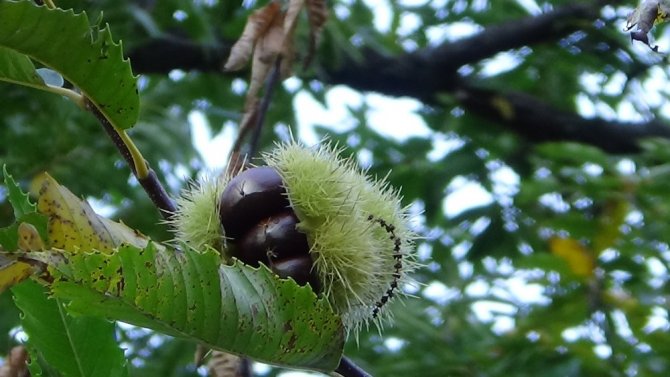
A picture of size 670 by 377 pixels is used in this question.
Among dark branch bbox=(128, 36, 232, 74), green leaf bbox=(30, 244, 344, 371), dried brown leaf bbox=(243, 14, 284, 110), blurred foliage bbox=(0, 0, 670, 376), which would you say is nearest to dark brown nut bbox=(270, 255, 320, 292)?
green leaf bbox=(30, 244, 344, 371)

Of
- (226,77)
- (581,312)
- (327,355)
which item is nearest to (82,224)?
(327,355)

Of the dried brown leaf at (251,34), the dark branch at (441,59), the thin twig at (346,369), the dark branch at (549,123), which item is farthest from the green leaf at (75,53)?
the dark branch at (549,123)

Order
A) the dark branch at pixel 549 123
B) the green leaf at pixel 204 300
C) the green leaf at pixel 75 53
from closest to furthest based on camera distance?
the green leaf at pixel 204 300 < the green leaf at pixel 75 53 < the dark branch at pixel 549 123

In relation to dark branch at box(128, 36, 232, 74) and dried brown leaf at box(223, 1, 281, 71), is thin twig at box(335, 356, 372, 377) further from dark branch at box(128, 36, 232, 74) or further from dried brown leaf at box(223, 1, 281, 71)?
dark branch at box(128, 36, 232, 74)

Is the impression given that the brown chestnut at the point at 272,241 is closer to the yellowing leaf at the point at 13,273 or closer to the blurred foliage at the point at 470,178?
the yellowing leaf at the point at 13,273

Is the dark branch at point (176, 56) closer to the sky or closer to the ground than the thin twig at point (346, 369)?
closer to the ground

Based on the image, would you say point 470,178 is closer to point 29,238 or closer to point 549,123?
point 549,123
